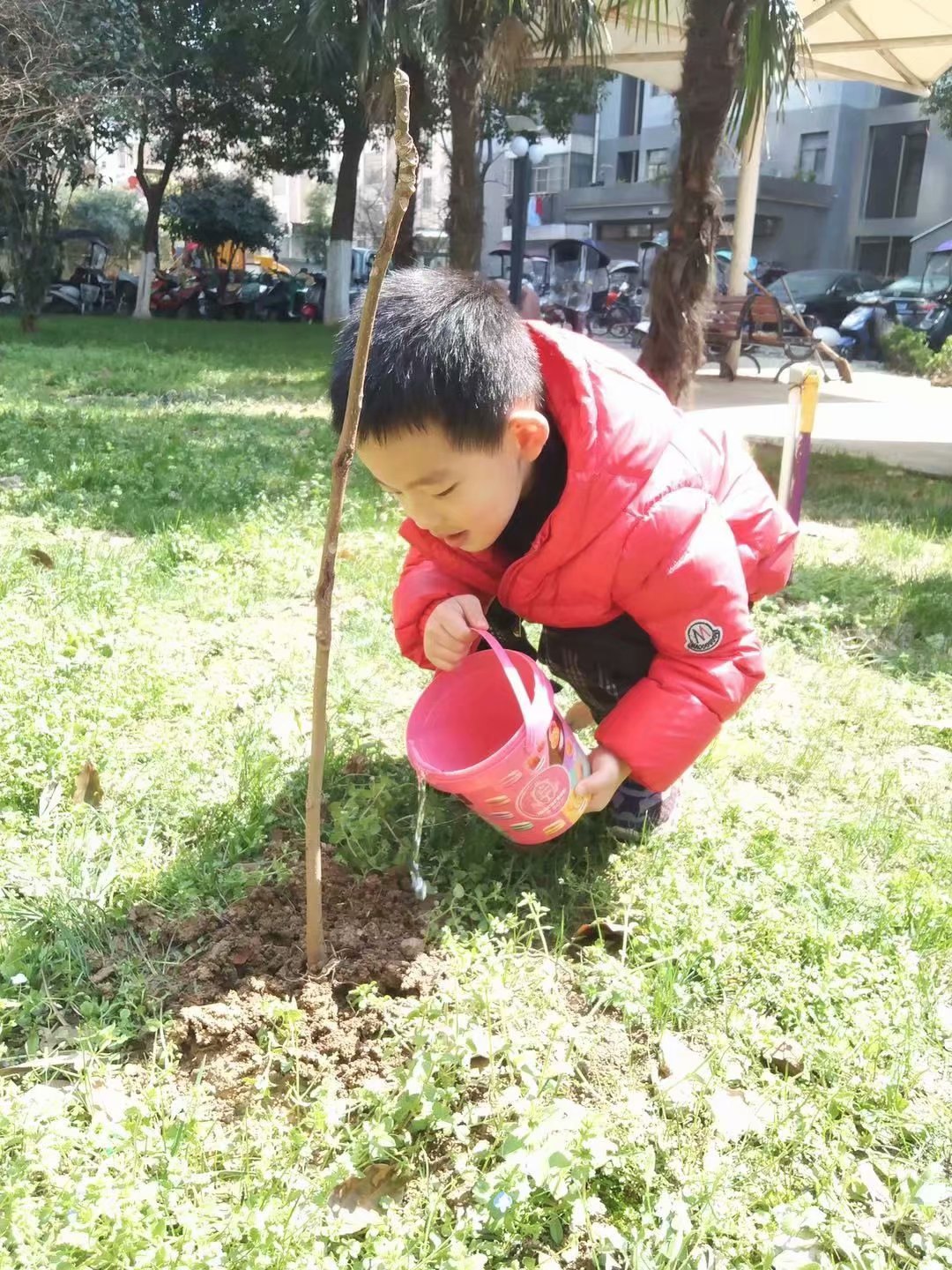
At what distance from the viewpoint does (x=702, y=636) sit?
5.96ft

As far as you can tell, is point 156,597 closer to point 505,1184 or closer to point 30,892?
point 30,892

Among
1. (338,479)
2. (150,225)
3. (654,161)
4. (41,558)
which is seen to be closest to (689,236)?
(41,558)

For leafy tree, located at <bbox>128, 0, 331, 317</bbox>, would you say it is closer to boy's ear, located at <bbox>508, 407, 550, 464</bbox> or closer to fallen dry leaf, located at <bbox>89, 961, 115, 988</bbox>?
boy's ear, located at <bbox>508, 407, 550, 464</bbox>

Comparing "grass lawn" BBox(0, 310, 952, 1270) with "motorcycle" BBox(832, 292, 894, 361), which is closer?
"grass lawn" BBox(0, 310, 952, 1270)

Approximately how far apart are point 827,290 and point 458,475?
22.3 meters

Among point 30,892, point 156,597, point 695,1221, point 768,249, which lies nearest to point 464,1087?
point 695,1221

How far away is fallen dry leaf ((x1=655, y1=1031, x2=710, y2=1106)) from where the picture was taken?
1.48 m

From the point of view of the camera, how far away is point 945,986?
1754mm

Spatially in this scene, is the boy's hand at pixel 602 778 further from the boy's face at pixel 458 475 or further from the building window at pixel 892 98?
the building window at pixel 892 98

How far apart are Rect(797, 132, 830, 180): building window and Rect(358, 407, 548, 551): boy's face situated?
3420 centimetres

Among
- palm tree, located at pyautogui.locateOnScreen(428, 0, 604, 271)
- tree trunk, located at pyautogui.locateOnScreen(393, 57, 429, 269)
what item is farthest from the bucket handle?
tree trunk, located at pyautogui.locateOnScreen(393, 57, 429, 269)

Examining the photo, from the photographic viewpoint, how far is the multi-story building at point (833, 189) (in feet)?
97.5

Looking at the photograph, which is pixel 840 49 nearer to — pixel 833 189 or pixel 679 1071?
pixel 679 1071

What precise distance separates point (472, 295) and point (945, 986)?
139 cm
